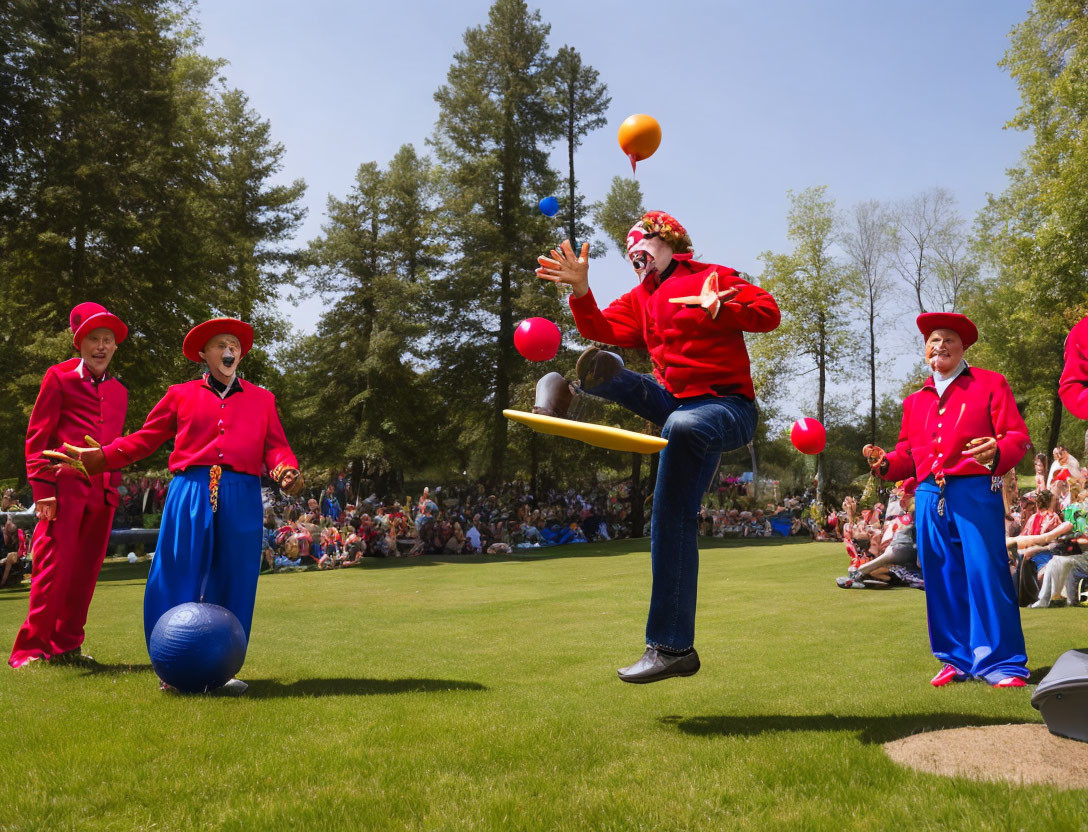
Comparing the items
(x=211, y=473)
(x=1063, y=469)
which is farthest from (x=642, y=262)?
(x=1063, y=469)

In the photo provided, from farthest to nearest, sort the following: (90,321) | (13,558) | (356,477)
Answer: (356,477), (13,558), (90,321)

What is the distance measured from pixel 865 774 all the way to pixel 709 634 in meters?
5.31

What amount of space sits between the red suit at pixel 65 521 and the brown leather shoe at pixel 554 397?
14.2 ft

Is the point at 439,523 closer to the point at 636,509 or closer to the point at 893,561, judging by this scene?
the point at 636,509

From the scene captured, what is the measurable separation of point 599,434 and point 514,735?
61.8 inches

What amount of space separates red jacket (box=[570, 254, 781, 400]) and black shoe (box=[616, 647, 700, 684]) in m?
1.43

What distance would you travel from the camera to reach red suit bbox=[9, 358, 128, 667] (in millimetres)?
6770

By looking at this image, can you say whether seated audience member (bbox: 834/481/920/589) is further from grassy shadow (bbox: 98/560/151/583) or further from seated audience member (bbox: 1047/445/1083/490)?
grassy shadow (bbox: 98/560/151/583)

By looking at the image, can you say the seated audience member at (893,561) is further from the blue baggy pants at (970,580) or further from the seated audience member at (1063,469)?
the blue baggy pants at (970,580)

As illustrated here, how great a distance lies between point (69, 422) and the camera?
721cm

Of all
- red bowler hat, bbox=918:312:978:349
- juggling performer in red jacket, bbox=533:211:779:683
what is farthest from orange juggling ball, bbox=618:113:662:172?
red bowler hat, bbox=918:312:978:349

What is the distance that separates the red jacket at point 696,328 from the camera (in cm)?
470

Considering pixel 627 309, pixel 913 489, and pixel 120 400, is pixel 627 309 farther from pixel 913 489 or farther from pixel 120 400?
pixel 120 400

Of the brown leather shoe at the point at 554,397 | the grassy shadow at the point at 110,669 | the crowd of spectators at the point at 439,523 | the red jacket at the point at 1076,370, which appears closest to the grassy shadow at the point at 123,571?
the crowd of spectators at the point at 439,523
